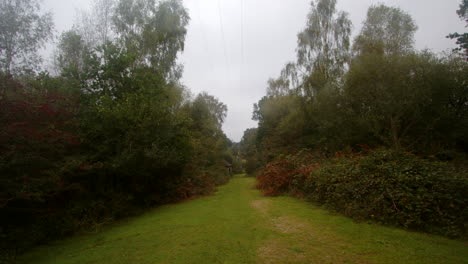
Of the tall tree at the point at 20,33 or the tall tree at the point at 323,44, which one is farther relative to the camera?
the tall tree at the point at 323,44

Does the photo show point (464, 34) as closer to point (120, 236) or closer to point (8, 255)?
point (120, 236)

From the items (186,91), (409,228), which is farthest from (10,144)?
(186,91)

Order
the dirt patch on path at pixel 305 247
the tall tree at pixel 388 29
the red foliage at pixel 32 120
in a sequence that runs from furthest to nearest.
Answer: the tall tree at pixel 388 29 < the red foliage at pixel 32 120 < the dirt patch on path at pixel 305 247

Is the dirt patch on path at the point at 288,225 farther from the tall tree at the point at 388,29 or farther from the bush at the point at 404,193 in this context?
the tall tree at the point at 388,29

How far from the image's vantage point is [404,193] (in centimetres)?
576

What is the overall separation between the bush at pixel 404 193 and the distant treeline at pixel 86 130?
7.94m

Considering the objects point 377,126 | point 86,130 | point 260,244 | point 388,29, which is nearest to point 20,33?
point 86,130

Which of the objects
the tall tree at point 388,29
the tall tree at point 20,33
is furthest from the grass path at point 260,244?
the tall tree at point 388,29

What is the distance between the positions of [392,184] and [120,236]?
8341 mm

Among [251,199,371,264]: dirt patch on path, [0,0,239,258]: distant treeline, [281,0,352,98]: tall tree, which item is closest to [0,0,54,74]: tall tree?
[0,0,239,258]: distant treeline

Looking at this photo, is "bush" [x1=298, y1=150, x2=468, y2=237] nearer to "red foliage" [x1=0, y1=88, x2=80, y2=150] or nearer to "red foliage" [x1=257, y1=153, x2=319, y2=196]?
"red foliage" [x1=257, y1=153, x2=319, y2=196]

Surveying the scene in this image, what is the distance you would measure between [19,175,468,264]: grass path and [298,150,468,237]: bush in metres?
0.50

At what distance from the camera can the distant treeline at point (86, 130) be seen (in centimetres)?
620

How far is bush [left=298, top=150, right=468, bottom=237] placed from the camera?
5.11 m
